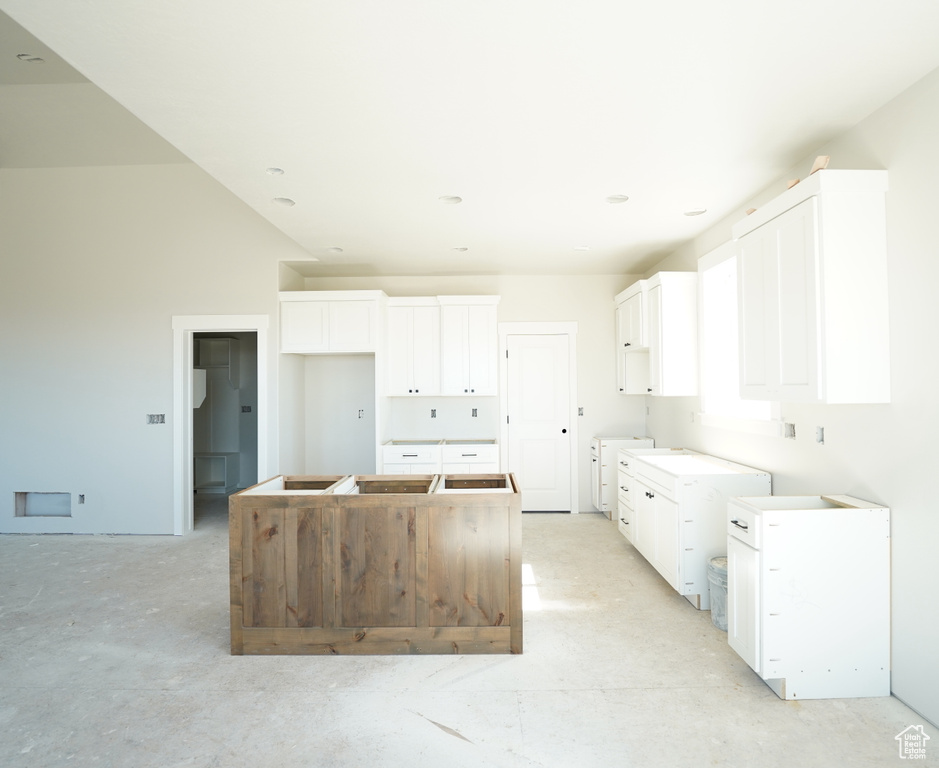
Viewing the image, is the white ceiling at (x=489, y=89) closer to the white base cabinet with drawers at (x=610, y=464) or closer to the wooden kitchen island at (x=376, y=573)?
the wooden kitchen island at (x=376, y=573)

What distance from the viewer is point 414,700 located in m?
2.51

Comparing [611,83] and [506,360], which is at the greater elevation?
[611,83]

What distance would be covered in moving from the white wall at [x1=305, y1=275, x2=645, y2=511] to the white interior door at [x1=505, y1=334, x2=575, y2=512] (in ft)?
0.55

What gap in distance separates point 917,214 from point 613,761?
2589 mm

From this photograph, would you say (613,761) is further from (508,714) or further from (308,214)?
(308,214)

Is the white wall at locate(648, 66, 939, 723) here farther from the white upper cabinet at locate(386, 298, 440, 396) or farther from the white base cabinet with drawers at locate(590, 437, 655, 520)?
the white upper cabinet at locate(386, 298, 440, 396)

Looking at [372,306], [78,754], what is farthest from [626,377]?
[78,754]

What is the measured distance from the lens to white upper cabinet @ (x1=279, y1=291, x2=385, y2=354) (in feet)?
17.9

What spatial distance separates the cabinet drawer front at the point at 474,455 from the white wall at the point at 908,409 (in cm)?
321

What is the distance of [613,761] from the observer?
6.79 ft

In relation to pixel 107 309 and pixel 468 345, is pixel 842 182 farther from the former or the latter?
pixel 107 309

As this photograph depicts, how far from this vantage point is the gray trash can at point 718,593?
3.20 m

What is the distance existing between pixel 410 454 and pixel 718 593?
3.13m

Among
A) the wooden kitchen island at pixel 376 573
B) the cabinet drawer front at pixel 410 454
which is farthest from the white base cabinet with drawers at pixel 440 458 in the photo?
the wooden kitchen island at pixel 376 573
